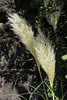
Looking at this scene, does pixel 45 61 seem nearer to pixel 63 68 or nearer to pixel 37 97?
pixel 63 68

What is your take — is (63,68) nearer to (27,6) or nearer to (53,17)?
(53,17)

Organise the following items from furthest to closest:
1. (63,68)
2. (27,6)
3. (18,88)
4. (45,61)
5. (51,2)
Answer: (27,6) → (18,88) → (63,68) → (51,2) → (45,61)

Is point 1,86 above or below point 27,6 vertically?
below

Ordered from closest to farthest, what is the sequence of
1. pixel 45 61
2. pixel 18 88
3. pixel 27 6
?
pixel 45 61
pixel 18 88
pixel 27 6

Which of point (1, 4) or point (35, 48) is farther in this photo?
point (1, 4)

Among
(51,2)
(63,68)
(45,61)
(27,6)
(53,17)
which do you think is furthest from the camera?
(27,6)

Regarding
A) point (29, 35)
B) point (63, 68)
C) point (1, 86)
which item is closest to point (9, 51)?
point (1, 86)

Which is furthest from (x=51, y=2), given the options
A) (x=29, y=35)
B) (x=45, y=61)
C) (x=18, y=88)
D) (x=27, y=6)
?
(x=18, y=88)

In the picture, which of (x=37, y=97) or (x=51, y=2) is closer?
(x=51, y=2)

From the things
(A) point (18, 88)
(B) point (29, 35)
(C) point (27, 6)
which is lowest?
(A) point (18, 88)
